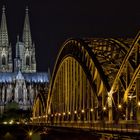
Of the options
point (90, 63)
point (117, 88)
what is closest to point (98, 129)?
point (117, 88)

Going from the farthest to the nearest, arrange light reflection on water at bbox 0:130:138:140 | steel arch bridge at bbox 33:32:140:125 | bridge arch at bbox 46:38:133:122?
light reflection on water at bbox 0:130:138:140, bridge arch at bbox 46:38:133:122, steel arch bridge at bbox 33:32:140:125

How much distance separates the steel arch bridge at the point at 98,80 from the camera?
2247 inches

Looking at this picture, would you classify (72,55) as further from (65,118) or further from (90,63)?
(65,118)

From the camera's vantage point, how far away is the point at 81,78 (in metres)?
82.1

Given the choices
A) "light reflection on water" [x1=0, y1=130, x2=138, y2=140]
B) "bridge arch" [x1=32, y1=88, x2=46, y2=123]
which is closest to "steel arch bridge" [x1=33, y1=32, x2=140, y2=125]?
"light reflection on water" [x1=0, y1=130, x2=138, y2=140]

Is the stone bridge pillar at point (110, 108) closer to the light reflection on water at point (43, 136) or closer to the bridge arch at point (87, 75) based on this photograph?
the bridge arch at point (87, 75)

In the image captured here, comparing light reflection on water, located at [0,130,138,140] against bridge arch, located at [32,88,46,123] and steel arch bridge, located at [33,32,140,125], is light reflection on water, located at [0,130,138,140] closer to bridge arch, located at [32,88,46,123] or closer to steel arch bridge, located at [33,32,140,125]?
steel arch bridge, located at [33,32,140,125]

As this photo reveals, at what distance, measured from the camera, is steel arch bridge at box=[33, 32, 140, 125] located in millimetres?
57062

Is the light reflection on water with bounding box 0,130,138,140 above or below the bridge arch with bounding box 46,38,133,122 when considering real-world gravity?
below

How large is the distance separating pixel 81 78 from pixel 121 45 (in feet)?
40.3

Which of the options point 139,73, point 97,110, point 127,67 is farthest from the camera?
point 97,110

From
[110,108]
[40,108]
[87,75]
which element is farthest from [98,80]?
[40,108]

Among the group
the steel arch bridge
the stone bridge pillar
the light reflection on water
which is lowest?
the light reflection on water

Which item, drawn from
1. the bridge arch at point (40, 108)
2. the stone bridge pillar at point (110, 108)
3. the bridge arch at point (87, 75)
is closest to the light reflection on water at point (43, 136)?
the bridge arch at point (87, 75)
